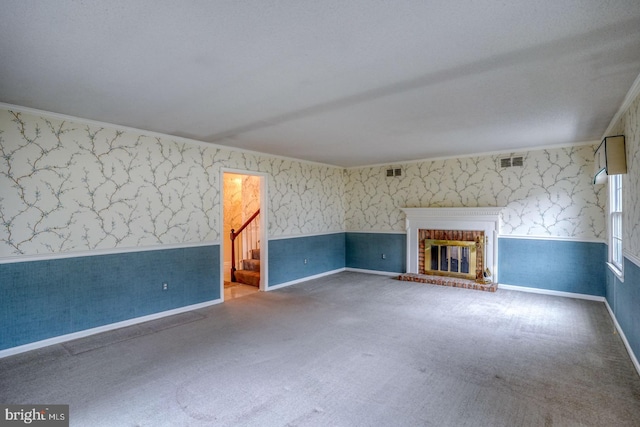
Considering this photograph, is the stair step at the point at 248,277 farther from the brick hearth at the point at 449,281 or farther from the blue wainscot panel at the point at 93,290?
the brick hearth at the point at 449,281

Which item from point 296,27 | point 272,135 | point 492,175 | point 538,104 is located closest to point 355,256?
point 492,175

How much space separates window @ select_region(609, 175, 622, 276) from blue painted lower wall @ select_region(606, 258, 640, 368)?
0.34 metres

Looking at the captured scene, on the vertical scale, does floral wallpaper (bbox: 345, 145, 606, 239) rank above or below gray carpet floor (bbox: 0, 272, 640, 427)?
above

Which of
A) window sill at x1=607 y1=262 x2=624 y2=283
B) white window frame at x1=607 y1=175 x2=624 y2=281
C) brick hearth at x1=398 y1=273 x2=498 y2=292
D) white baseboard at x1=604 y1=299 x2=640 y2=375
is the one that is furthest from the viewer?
brick hearth at x1=398 y1=273 x2=498 y2=292

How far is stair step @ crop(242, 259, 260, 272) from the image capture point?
6576 millimetres

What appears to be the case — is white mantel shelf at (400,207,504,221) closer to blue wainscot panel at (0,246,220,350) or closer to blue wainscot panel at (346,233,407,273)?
blue wainscot panel at (346,233,407,273)

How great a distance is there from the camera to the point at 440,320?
164 inches

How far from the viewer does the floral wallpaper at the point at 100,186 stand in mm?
3330

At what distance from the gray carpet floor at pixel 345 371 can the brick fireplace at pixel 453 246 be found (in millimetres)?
1390

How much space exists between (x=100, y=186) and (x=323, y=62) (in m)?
3.15

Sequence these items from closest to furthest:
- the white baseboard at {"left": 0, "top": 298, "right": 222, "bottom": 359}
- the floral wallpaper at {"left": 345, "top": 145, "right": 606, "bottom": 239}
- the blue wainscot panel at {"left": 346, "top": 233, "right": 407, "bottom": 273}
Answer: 1. the white baseboard at {"left": 0, "top": 298, "right": 222, "bottom": 359}
2. the floral wallpaper at {"left": 345, "top": 145, "right": 606, "bottom": 239}
3. the blue wainscot panel at {"left": 346, "top": 233, "right": 407, "bottom": 273}

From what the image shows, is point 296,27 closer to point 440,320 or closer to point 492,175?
point 440,320

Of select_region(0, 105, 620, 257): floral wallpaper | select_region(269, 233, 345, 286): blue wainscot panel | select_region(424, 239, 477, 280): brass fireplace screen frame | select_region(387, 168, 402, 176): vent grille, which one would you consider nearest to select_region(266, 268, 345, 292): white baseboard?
select_region(269, 233, 345, 286): blue wainscot panel

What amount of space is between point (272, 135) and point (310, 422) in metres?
3.46
